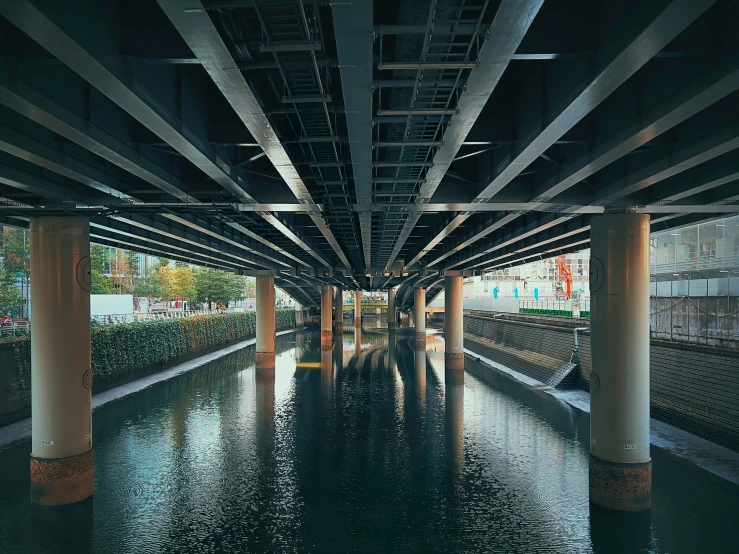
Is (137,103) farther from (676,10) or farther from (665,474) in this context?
(665,474)

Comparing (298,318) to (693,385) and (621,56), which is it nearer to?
(693,385)

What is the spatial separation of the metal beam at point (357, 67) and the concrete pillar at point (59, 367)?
10003 mm

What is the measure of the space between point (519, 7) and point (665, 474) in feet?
61.5

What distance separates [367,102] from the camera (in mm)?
9008

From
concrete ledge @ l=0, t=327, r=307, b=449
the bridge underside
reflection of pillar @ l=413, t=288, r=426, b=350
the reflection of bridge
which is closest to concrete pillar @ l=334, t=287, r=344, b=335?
reflection of pillar @ l=413, t=288, r=426, b=350

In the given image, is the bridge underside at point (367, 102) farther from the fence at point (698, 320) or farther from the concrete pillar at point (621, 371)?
the fence at point (698, 320)

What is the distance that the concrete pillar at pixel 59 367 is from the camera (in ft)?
53.9

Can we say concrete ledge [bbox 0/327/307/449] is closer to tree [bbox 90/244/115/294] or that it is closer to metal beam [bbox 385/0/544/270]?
tree [bbox 90/244/115/294]

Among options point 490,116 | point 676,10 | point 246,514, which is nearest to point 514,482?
point 246,514

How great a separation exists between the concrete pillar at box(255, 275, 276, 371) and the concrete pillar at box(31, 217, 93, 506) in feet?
107

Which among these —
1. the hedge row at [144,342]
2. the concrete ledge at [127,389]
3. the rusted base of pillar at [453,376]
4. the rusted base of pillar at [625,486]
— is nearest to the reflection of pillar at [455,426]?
the rusted base of pillar at [453,376]

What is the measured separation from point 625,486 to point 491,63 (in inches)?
514

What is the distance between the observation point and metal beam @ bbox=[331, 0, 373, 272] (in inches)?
253

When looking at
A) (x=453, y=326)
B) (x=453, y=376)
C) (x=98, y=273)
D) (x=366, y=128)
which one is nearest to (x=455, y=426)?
(x=453, y=376)
